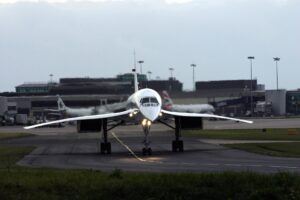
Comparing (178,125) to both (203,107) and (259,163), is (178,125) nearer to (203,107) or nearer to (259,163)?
(259,163)

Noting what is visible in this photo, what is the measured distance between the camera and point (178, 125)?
42.7 meters

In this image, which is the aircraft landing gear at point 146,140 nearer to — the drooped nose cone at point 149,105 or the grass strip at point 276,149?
the drooped nose cone at point 149,105

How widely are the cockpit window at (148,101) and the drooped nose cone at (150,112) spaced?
0.81 ft

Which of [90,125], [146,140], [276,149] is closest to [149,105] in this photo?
[146,140]

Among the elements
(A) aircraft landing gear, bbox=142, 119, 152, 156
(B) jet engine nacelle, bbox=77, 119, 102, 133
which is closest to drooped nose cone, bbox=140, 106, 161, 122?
(A) aircraft landing gear, bbox=142, 119, 152, 156

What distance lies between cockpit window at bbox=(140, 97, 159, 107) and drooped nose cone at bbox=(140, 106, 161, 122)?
246 mm

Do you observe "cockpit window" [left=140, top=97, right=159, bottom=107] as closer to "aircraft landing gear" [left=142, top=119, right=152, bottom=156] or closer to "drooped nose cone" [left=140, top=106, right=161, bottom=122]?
"drooped nose cone" [left=140, top=106, right=161, bottom=122]

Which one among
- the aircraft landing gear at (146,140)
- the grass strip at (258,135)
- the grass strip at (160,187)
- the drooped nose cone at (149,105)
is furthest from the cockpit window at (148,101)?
the grass strip at (160,187)

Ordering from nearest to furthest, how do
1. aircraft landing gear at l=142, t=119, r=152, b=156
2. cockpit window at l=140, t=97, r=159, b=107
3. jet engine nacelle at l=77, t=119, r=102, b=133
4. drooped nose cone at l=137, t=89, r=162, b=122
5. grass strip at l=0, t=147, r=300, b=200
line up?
grass strip at l=0, t=147, r=300, b=200 → aircraft landing gear at l=142, t=119, r=152, b=156 → drooped nose cone at l=137, t=89, r=162, b=122 → cockpit window at l=140, t=97, r=159, b=107 → jet engine nacelle at l=77, t=119, r=102, b=133

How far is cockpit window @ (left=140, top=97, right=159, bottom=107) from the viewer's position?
39188mm

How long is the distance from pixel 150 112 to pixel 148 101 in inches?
34.5

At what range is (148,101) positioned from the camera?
39.3 meters

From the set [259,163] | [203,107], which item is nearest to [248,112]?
[203,107]

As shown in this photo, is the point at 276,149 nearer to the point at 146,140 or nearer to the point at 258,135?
the point at 146,140
